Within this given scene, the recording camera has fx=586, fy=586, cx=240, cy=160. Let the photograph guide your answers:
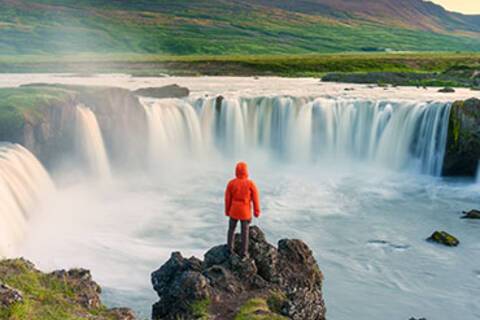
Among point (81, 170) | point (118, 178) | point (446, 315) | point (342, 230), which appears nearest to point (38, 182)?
point (81, 170)

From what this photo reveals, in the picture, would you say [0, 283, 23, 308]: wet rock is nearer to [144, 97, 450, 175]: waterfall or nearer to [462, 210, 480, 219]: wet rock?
[462, 210, 480, 219]: wet rock

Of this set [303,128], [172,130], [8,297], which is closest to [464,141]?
[303,128]

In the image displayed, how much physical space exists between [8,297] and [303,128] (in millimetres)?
34875

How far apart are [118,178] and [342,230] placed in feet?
50.5

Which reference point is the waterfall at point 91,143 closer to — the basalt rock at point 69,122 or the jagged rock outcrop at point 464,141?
the basalt rock at point 69,122

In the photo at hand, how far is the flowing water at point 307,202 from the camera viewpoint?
1991 centimetres

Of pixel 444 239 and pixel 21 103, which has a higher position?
pixel 21 103

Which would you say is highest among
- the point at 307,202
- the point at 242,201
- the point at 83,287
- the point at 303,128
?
the point at 242,201

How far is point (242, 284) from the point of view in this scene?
1391cm

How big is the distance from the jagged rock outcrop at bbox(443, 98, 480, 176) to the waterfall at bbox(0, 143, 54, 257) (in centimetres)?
2430

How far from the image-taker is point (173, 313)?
1296 centimetres

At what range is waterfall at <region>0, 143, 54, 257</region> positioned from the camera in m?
20.9

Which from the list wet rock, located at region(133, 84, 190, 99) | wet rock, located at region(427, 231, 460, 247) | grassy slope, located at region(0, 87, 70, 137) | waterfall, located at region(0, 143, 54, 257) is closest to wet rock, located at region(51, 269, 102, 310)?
waterfall, located at region(0, 143, 54, 257)

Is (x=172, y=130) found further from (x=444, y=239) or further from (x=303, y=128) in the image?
(x=444, y=239)
